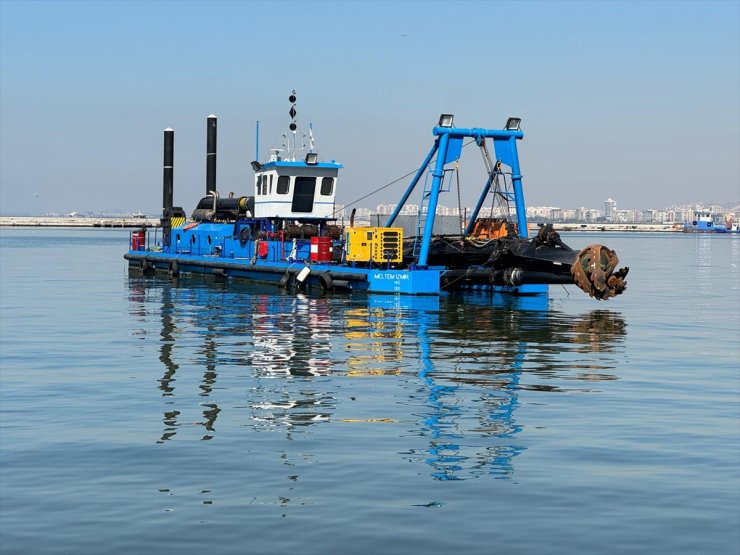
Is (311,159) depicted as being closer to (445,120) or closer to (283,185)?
(283,185)

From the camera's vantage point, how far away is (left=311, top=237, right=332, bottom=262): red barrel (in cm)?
4531

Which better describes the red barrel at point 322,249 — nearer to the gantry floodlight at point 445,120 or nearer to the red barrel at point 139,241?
the gantry floodlight at point 445,120

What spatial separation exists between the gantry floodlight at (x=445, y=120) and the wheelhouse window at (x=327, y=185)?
39.5ft

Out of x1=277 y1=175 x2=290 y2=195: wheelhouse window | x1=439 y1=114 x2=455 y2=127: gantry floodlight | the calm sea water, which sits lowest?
the calm sea water

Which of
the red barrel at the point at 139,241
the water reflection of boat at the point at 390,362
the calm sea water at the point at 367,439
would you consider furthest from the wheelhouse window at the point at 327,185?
the calm sea water at the point at 367,439

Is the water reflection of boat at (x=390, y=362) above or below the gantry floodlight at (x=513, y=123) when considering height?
below

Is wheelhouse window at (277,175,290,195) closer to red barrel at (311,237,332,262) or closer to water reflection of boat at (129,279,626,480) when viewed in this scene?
red barrel at (311,237,332,262)

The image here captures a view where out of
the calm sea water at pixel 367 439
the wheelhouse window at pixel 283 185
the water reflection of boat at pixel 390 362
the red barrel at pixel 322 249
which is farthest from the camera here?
the wheelhouse window at pixel 283 185

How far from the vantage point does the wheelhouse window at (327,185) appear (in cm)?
5191

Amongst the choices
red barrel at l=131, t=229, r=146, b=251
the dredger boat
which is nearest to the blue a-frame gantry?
the dredger boat

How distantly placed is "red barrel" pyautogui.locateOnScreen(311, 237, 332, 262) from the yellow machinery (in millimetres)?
3203

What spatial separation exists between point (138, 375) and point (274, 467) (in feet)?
28.3

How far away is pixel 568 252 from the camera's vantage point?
3622 centimetres

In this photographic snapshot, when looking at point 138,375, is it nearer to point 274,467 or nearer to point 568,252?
point 274,467
